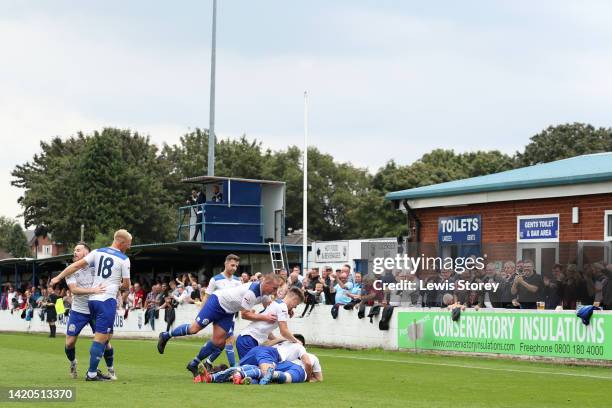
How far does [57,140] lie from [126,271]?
80.6m

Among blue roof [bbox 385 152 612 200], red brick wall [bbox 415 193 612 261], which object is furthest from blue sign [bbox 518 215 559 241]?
blue roof [bbox 385 152 612 200]

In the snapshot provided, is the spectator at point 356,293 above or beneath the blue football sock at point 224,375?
above

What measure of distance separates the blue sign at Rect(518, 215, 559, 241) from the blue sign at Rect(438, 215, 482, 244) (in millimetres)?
1570

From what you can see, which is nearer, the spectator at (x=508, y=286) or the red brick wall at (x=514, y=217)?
the spectator at (x=508, y=286)

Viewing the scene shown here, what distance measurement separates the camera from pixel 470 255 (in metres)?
26.1

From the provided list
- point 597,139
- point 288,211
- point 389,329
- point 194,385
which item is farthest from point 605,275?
point 288,211

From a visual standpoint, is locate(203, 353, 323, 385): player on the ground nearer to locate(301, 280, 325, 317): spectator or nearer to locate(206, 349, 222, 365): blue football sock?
locate(206, 349, 222, 365): blue football sock

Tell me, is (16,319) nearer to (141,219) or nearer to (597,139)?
(141,219)

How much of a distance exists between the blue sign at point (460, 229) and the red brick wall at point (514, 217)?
0.51 ft

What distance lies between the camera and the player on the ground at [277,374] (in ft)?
49.4

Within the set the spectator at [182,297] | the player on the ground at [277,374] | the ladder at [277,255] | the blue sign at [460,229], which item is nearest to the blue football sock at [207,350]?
the player on the ground at [277,374]

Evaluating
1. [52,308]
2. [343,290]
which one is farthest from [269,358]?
[52,308]

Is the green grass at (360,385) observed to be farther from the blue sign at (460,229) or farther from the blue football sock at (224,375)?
the blue sign at (460,229)

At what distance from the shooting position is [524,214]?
96.6 ft
